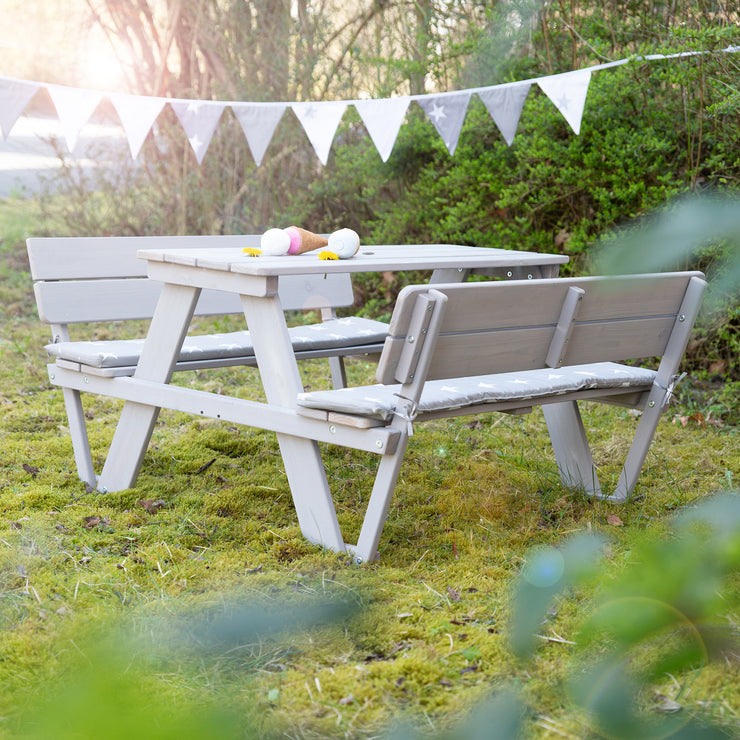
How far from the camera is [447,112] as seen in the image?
166 inches

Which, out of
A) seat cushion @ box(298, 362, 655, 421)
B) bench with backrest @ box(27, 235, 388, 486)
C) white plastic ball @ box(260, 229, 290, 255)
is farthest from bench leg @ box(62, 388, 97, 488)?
seat cushion @ box(298, 362, 655, 421)

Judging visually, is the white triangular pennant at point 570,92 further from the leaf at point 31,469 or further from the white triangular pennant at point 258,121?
the leaf at point 31,469

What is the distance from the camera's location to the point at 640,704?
0.97 feet

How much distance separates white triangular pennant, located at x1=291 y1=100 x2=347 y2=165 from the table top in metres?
0.93

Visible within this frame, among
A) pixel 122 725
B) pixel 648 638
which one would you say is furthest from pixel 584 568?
pixel 122 725

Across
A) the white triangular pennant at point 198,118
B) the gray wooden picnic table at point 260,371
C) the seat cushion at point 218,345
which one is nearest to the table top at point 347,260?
the gray wooden picnic table at point 260,371

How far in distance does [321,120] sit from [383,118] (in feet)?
1.08

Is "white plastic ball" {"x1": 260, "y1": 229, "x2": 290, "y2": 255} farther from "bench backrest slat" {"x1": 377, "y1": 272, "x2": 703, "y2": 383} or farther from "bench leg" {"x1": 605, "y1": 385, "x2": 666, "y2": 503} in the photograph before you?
"bench leg" {"x1": 605, "y1": 385, "x2": 666, "y2": 503}

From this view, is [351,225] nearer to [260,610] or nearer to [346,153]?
[346,153]

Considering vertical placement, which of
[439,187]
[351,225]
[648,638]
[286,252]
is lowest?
[351,225]

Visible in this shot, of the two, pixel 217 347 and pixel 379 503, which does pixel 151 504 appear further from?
pixel 379 503

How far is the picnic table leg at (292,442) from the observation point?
8.02ft

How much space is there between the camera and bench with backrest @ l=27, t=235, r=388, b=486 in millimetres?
3002

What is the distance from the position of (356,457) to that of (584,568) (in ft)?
10.3
